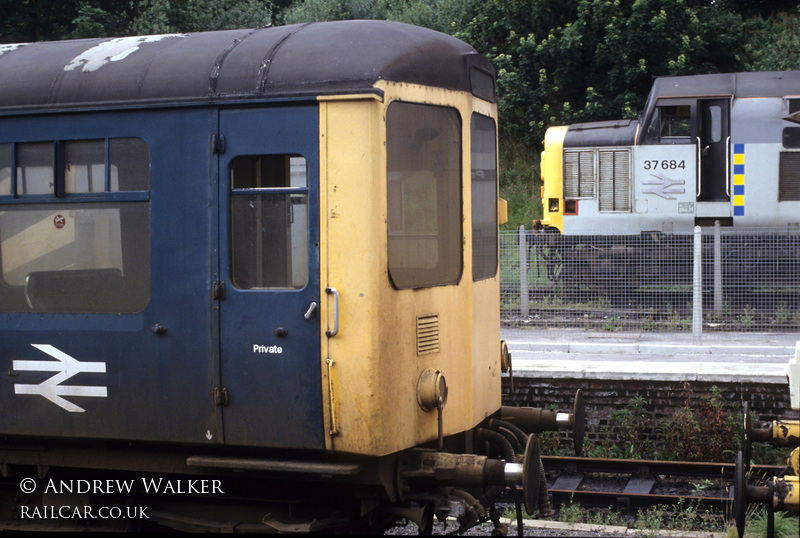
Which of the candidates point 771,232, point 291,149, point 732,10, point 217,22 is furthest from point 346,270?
point 732,10

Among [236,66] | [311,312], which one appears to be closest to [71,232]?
[236,66]

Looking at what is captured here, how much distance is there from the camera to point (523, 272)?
1316cm

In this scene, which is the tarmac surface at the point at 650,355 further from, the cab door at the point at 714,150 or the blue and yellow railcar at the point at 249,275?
the cab door at the point at 714,150

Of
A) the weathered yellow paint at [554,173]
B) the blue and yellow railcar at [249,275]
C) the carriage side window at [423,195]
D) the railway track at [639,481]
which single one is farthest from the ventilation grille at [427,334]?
the weathered yellow paint at [554,173]

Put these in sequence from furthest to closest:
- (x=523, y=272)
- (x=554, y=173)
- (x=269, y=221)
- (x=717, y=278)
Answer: (x=554, y=173) → (x=523, y=272) → (x=717, y=278) → (x=269, y=221)

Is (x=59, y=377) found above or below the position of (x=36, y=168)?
below

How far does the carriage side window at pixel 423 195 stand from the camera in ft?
16.6

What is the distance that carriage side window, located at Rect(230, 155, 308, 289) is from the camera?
5.02 meters

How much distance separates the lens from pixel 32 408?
5457mm

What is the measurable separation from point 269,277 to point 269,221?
1.01 feet

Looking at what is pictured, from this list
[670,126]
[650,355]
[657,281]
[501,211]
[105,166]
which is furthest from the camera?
[670,126]

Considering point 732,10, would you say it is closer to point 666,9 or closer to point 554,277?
point 666,9

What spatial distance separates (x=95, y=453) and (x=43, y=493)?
0.57m

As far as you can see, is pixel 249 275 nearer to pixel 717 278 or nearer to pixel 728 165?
pixel 717 278
